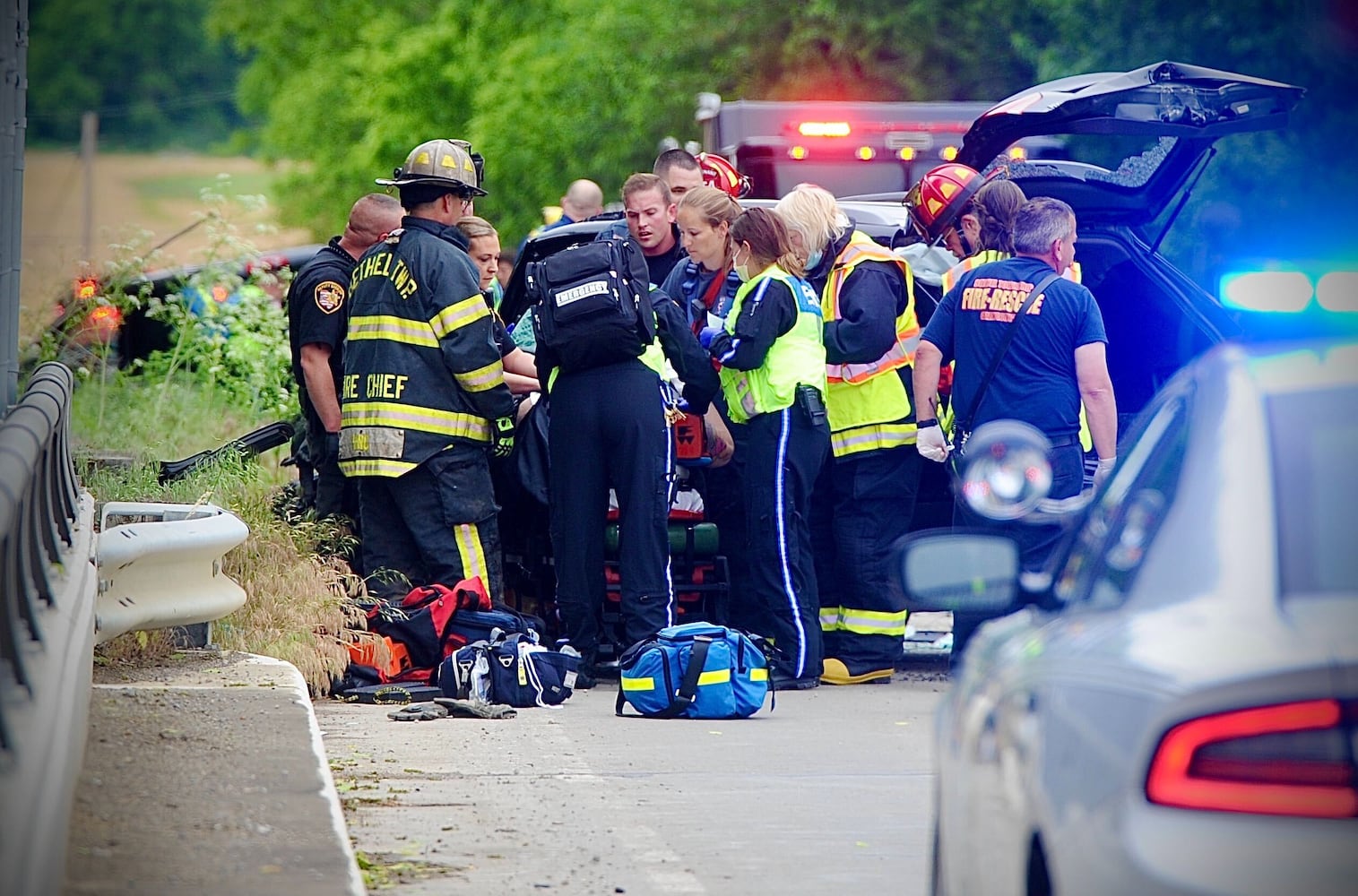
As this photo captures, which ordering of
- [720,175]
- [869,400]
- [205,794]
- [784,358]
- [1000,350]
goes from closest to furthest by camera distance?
[205,794], [1000,350], [784,358], [869,400], [720,175]

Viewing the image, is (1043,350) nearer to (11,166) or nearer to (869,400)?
(869,400)

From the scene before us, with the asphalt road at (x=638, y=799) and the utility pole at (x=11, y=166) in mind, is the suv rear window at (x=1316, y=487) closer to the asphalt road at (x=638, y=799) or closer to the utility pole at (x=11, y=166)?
the asphalt road at (x=638, y=799)

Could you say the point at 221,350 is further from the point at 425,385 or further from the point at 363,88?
the point at 363,88

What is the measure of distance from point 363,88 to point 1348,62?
20042 mm

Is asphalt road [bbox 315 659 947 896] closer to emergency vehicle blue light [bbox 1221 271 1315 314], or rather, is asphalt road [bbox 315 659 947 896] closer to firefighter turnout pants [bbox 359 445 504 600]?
firefighter turnout pants [bbox 359 445 504 600]

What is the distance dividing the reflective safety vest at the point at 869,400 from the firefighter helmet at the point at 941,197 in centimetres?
22

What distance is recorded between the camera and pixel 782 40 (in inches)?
1114

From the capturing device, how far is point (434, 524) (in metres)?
8.88

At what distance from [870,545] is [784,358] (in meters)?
0.96

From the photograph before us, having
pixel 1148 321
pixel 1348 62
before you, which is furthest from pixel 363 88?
pixel 1148 321

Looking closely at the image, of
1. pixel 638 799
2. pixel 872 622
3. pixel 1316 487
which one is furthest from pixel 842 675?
pixel 1316 487

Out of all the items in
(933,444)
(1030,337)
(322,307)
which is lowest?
(933,444)

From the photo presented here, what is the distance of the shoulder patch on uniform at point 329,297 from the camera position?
368 inches

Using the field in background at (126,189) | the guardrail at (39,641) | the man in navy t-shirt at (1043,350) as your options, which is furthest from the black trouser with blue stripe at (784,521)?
the field in background at (126,189)
